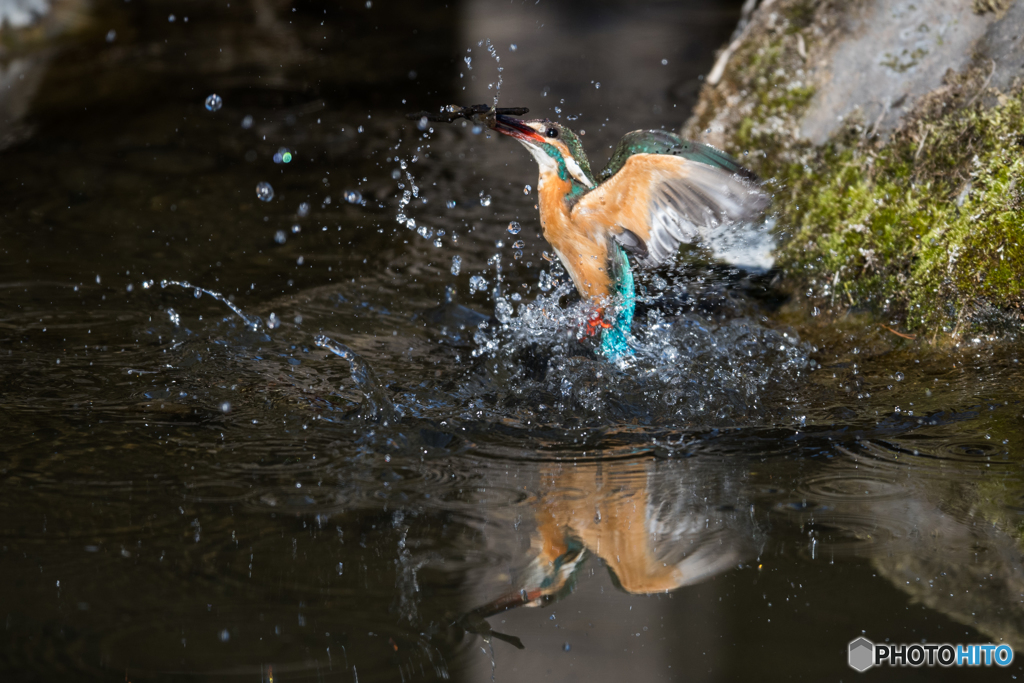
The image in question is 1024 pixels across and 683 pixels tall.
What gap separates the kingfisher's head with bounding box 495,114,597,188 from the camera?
3.31 m

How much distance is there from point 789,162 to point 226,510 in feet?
11.7

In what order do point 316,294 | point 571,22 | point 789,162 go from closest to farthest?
point 316,294
point 789,162
point 571,22

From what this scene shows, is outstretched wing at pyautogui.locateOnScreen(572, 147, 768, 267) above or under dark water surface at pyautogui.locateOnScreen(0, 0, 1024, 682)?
above

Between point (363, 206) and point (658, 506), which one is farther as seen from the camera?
point (363, 206)

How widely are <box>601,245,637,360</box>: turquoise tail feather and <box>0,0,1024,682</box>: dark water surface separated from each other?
0.09m

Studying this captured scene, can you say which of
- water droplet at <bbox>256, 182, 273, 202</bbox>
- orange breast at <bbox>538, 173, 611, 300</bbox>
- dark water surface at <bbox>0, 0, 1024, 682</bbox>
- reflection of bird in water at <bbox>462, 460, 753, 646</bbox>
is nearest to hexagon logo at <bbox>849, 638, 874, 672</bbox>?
dark water surface at <bbox>0, 0, 1024, 682</bbox>

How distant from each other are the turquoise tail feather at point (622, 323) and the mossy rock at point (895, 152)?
2.54 feet

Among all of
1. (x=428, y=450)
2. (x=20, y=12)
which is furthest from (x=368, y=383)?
(x=20, y=12)

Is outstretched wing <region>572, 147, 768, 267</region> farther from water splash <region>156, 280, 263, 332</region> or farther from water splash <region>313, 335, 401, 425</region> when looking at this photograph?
water splash <region>156, 280, 263, 332</region>

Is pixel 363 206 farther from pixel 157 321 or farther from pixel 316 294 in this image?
pixel 157 321

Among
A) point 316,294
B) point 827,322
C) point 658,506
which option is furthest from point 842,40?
point 658,506

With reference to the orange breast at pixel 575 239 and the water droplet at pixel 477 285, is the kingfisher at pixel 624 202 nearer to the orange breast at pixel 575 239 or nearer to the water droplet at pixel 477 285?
the orange breast at pixel 575 239

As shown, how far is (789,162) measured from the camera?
4988 mm

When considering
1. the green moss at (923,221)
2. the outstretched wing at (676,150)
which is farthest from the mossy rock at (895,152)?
the outstretched wing at (676,150)
